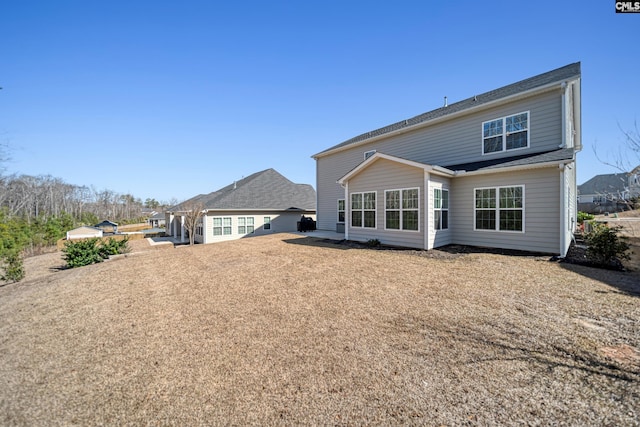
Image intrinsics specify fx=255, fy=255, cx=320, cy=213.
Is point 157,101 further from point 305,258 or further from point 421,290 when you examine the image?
point 421,290

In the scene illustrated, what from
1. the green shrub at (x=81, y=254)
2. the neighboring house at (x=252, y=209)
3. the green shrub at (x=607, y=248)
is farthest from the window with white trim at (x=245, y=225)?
the green shrub at (x=607, y=248)

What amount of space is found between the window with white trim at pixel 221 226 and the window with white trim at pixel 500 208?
54.0 ft

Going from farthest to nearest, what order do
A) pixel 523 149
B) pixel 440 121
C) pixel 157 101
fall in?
1. pixel 157 101
2. pixel 440 121
3. pixel 523 149

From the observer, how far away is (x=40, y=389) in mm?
3264

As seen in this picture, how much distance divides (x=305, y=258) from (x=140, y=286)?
16.8ft

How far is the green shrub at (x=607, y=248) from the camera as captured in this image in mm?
7805

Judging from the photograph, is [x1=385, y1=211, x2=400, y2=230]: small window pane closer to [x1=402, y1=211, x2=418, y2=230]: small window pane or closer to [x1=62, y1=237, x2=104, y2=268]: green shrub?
[x1=402, y1=211, x2=418, y2=230]: small window pane

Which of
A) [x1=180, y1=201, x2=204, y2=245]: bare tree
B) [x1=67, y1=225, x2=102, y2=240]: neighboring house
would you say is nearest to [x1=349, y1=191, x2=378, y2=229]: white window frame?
[x1=180, y1=201, x2=204, y2=245]: bare tree

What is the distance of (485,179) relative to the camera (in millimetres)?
10234

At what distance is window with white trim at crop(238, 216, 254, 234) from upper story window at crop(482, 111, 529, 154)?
53.6 feet

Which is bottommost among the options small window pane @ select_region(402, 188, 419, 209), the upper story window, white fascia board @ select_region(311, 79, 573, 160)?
small window pane @ select_region(402, 188, 419, 209)

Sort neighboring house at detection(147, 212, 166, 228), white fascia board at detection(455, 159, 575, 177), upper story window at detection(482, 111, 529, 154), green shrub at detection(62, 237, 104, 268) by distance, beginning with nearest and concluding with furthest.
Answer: white fascia board at detection(455, 159, 575, 177) → upper story window at detection(482, 111, 529, 154) → green shrub at detection(62, 237, 104, 268) → neighboring house at detection(147, 212, 166, 228)

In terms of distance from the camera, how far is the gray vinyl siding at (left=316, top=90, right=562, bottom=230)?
31.8ft

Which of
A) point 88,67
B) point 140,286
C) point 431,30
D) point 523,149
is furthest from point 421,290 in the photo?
point 88,67
